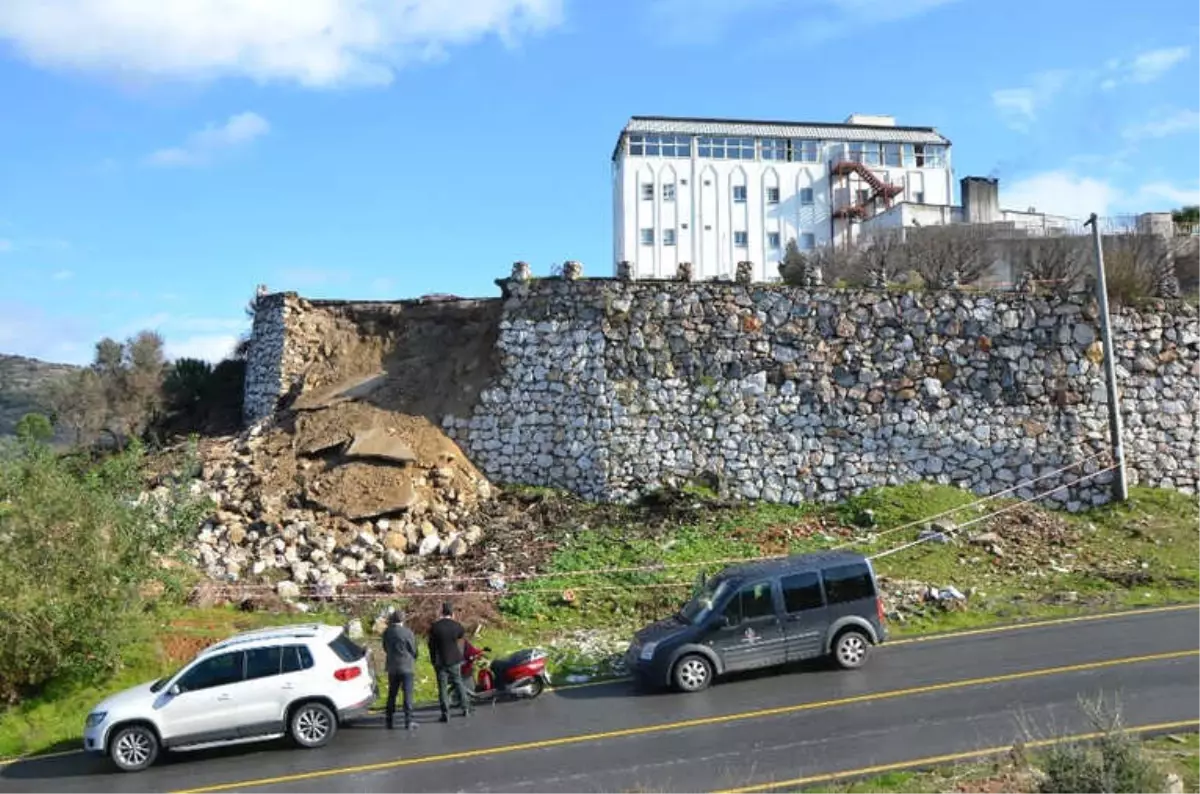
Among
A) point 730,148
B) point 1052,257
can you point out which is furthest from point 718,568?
point 730,148

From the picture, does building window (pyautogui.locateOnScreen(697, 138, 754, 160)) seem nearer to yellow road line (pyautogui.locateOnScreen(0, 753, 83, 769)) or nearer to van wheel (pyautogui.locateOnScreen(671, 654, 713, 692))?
van wheel (pyautogui.locateOnScreen(671, 654, 713, 692))

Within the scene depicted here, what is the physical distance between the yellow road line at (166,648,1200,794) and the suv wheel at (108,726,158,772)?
3.95ft

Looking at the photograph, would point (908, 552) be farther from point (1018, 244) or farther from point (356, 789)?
point (1018, 244)

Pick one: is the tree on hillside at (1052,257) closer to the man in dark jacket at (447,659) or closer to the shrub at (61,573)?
the man in dark jacket at (447,659)

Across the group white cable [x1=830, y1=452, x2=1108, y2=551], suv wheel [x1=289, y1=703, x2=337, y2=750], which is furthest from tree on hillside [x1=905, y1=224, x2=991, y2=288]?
Result: suv wheel [x1=289, y1=703, x2=337, y2=750]

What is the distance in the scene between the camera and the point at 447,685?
12898 mm

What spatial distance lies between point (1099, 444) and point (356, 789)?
18.3m

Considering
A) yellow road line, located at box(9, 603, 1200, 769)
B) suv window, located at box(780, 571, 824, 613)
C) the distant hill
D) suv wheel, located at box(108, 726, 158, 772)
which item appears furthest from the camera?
the distant hill

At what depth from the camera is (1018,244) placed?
34469 mm

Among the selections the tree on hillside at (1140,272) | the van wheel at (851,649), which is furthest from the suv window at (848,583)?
the tree on hillside at (1140,272)

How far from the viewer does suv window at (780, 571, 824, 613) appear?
13672mm

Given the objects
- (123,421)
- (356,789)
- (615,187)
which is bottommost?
(356,789)

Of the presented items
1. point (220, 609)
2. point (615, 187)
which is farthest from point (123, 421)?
point (615, 187)

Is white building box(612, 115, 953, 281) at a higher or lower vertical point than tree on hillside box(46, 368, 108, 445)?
higher
